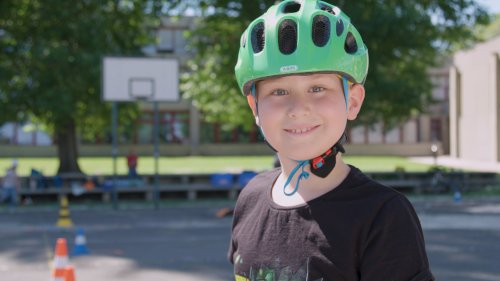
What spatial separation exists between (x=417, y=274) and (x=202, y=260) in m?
8.24

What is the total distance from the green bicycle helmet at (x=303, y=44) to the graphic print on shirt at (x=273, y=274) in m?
0.62

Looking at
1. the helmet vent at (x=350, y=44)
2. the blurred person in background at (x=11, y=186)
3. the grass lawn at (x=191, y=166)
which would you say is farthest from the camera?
the grass lawn at (x=191, y=166)

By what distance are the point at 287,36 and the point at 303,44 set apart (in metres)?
0.08

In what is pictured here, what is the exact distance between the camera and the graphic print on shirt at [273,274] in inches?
80.0

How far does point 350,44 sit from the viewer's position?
2.15 m

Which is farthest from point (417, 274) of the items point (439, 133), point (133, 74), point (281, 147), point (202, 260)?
point (439, 133)

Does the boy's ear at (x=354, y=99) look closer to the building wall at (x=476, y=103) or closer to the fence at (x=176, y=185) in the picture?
the fence at (x=176, y=185)

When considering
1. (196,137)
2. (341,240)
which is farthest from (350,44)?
(196,137)

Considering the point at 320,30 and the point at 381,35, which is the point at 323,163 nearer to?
the point at 320,30

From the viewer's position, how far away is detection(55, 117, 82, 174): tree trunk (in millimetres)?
24766

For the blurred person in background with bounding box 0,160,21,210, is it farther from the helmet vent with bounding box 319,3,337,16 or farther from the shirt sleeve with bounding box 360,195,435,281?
the shirt sleeve with bounding box 360,195,435,281

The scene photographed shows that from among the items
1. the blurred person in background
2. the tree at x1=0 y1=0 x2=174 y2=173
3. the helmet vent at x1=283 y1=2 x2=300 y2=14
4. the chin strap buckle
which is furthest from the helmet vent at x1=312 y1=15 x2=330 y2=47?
the tree at x1=0 y1=0 x2=174 y2=173

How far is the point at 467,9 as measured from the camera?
21.6 metres

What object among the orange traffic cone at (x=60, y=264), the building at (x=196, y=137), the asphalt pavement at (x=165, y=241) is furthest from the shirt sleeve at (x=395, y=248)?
the building at (x=196, y=137)
